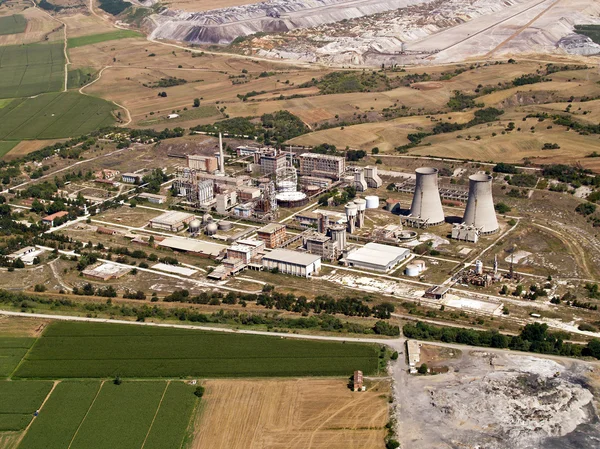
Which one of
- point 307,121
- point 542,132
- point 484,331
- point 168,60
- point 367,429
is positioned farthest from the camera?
point 168,60

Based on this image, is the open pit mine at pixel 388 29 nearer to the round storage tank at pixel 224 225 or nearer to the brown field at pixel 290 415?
the round storage tank at pixel 224 225

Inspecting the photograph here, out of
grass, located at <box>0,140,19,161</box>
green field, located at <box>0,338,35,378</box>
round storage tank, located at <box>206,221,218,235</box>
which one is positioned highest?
green field, located at <box>0,338,35,378</box>

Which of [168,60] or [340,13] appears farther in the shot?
[340,13]

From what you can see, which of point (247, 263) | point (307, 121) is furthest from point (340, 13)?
point (247, 263)

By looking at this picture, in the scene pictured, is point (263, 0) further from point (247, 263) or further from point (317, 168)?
point (247, 263)

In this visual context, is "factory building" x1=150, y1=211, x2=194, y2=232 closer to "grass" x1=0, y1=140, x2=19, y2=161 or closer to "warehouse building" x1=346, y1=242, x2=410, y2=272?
"warehouse building" x1=346, y1=242, x2=410, y2=272

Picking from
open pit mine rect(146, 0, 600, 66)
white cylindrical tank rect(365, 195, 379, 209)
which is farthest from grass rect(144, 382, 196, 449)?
open pit mine rect(146, 0, 600, 66)

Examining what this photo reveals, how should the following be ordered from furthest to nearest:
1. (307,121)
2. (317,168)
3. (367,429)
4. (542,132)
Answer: (307,121) → (542,132) → (317,168) → (367,429)
